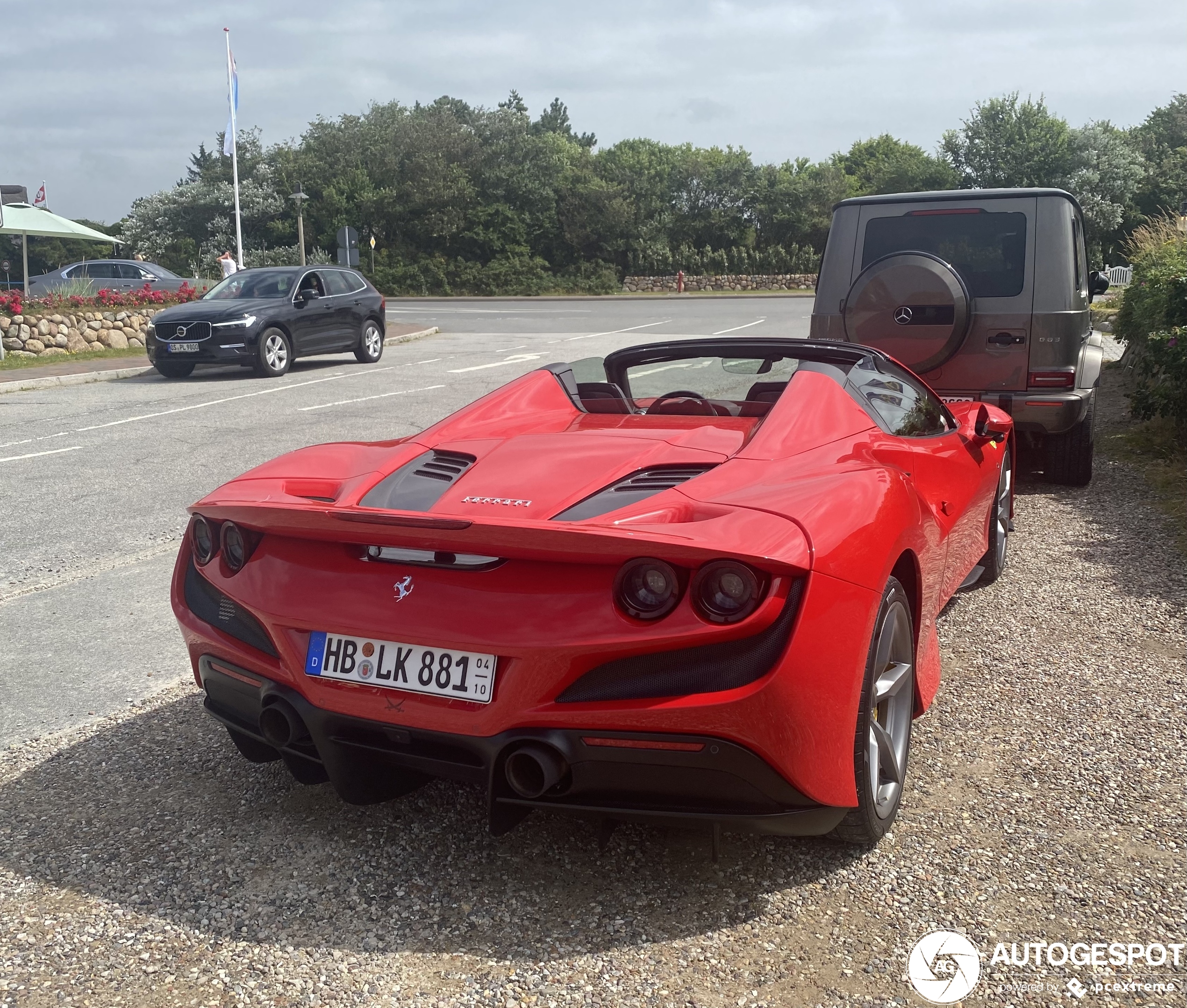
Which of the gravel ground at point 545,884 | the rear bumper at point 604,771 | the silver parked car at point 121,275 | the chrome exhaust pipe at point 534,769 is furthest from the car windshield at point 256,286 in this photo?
the chrome exhaust pipe at point 534,769

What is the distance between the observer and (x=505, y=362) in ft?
62.1

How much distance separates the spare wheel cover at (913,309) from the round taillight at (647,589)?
4.93 meters

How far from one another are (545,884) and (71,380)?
15.8 metres

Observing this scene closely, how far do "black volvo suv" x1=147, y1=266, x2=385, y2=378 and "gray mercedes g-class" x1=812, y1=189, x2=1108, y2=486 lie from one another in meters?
11.0

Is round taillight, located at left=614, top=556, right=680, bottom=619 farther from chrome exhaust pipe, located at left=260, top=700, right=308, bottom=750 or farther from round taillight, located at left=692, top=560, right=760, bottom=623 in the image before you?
chrome exhaust pipe, located at left=260, top=700, right=308, bottom=750

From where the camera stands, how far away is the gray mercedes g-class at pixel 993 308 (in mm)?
7121

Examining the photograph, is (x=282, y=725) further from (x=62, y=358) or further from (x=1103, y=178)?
(x=1103, y=178)

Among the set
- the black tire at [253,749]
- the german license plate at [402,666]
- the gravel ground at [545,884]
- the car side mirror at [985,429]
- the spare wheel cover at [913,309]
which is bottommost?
the gravel ground at [545,884]

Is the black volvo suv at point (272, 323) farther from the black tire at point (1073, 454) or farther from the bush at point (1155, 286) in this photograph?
the black tire at point (1073, 454)

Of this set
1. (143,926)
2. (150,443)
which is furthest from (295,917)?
(150,443)

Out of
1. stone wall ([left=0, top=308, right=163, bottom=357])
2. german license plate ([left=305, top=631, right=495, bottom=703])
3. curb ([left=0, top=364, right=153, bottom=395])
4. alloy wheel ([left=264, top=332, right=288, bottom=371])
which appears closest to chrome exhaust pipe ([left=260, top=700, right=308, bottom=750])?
german license plate ([left=305, top=631, right=495, bottom=703])

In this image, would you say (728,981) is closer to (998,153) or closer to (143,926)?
(143,926)

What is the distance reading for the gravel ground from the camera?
7.99 ft

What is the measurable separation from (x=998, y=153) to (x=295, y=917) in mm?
61451
